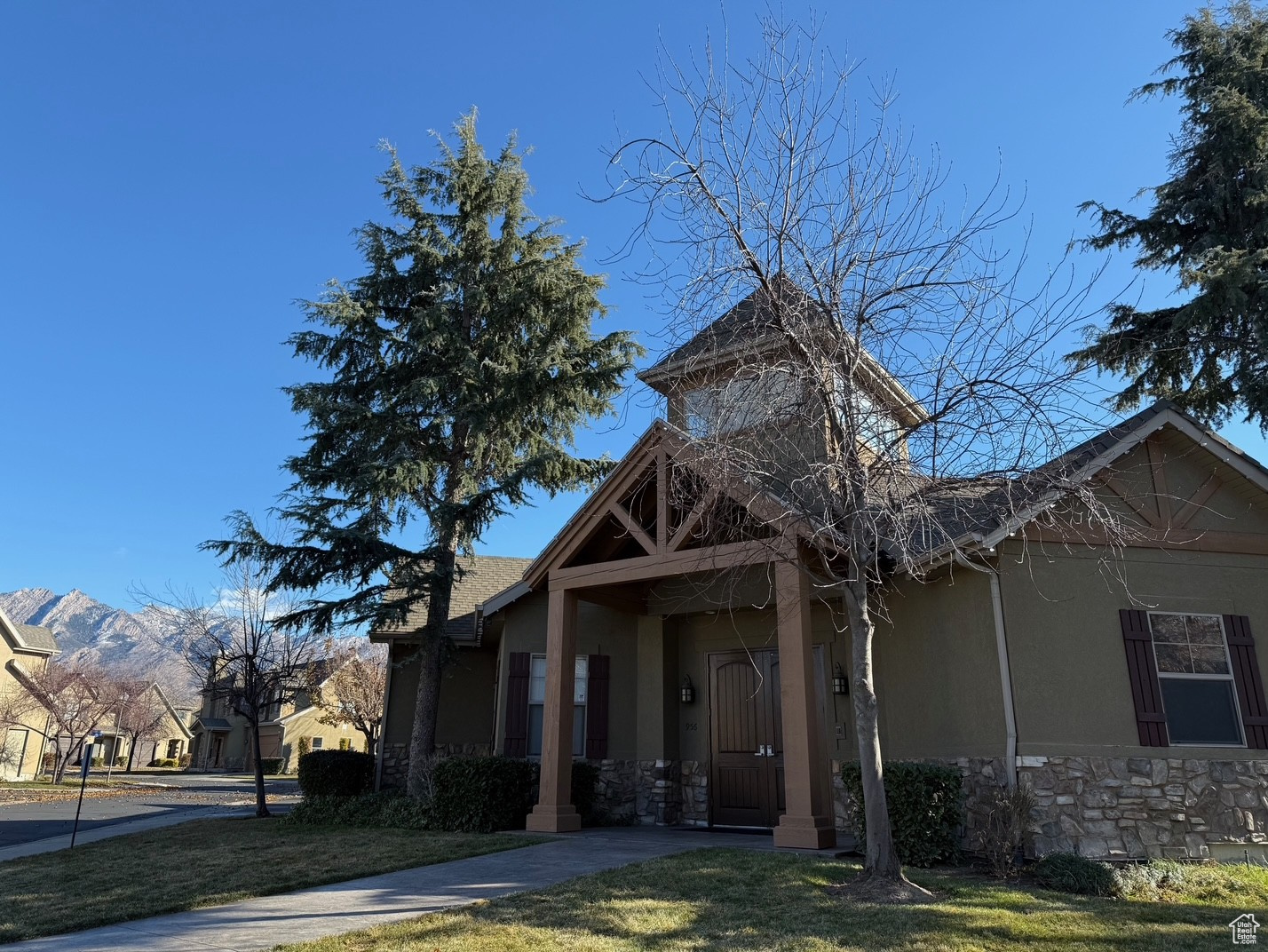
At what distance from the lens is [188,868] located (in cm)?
871

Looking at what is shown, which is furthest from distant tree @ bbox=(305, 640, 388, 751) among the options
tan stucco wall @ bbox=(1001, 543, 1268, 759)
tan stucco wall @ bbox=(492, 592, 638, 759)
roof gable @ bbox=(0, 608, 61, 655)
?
tan stucco wall @ bbox=(1001, 543, 1268, 759)

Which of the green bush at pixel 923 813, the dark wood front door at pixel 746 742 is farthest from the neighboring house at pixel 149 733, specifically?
the green bush at pixel 923 813

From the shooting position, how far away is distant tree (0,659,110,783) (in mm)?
31578

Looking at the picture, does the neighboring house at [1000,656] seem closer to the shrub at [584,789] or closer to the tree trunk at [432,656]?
the shrub at [584,789]

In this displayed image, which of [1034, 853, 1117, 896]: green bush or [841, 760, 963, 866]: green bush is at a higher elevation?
[841, 760, 963, 866]: green bush

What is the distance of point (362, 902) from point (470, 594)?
11870 millimetres

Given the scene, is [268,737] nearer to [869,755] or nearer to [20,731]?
[20,731]

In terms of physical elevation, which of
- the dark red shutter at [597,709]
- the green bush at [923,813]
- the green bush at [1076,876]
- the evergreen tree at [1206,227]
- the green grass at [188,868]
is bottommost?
the green grass at [188,868]

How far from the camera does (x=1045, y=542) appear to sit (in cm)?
930

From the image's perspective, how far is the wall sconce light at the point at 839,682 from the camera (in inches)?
431

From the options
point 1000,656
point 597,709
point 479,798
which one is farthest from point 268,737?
point 1000,656

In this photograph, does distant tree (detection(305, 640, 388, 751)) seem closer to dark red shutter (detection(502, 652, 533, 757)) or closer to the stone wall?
dark red shutter (detection(502, 652, 533, 757))

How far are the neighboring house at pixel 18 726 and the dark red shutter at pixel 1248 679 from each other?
39.8 meters

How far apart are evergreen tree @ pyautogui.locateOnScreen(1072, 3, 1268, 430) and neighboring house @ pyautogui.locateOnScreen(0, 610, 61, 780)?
4006 centimetres
